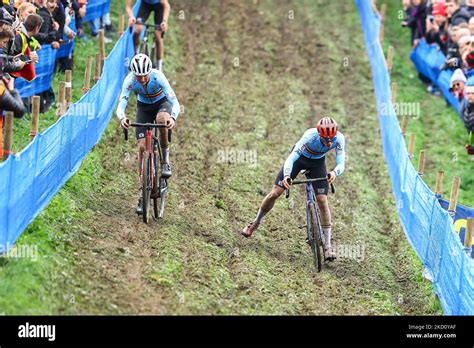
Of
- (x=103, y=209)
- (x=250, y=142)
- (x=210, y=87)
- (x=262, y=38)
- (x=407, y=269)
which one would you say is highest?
(x=262, y=38)

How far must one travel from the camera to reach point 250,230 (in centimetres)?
1492

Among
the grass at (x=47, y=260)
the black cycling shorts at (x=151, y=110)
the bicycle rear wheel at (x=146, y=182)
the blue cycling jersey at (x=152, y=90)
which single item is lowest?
the grass at (x=47, y=260)

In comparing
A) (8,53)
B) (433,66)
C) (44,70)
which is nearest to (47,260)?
(8,53)

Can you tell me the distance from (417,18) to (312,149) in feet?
39.3

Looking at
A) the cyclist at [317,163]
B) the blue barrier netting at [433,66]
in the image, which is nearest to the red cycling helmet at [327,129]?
the cyclist at [317,163]

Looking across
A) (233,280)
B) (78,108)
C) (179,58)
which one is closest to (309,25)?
(179,58)

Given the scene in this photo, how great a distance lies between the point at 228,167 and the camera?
18422 mm

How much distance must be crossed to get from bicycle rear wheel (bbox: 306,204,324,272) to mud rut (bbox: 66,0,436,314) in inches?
13.2

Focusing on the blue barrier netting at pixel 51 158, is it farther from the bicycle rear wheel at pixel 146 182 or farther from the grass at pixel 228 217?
the bicycle rear wheel at pixel 146 182

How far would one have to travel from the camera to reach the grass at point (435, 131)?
2028 centimetres

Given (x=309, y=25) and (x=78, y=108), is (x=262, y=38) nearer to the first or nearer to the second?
(x=309, y=25)

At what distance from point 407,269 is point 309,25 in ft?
45.3

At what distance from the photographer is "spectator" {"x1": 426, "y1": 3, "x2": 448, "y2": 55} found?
2320 centimetres

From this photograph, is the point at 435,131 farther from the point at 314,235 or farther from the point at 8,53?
the point at 8,53
